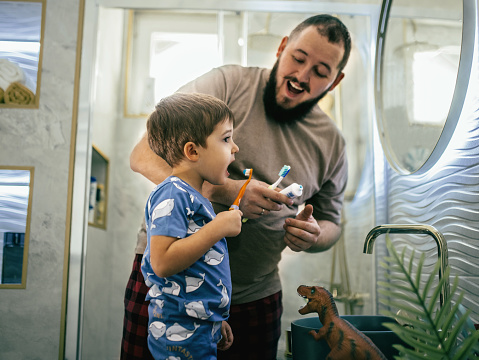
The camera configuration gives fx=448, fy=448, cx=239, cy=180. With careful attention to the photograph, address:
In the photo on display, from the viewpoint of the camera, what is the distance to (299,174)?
1329 millimetres

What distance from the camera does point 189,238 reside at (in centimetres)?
80

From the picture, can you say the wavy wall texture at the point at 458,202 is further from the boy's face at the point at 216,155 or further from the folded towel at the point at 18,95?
the folded towel at the point at 18,95

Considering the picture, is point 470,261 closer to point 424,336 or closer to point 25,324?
point 424,336

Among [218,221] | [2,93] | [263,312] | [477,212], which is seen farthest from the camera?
[2,93]

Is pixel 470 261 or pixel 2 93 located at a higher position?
pixel 2 93

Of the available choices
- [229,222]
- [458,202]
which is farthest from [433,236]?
[229,222]

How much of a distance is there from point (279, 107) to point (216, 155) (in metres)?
0.48

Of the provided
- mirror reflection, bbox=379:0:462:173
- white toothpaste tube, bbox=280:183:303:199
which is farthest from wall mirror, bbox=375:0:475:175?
white toothpaste tube, bbox=280:183:303:199

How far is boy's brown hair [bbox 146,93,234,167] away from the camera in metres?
0.92

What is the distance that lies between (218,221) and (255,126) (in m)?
0.56

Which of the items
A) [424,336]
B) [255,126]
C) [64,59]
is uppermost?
[64,59]

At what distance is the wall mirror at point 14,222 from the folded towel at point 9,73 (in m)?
0.28

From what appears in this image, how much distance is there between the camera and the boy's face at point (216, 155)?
917 mm

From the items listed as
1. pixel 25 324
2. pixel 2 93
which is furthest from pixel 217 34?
pixel 25 324
